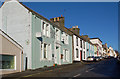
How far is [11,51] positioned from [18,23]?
5.62 metres

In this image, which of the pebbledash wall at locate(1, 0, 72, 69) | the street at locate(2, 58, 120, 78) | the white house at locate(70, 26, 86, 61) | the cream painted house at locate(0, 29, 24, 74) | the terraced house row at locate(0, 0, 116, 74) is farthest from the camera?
the white house at locate(70, 26, 86, 61)

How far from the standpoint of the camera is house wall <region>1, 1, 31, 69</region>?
18.0 meters

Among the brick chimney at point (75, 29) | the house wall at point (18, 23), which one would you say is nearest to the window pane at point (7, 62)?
the house wall at point (18, 23)

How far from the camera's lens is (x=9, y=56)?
46.7ft

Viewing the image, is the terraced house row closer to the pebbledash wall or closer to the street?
the pebbledash wall

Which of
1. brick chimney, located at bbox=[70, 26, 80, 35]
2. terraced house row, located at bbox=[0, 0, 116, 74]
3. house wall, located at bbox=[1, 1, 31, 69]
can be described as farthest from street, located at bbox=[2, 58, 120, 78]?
brick chimney, located at bbox=[70, 26, 80, 35]

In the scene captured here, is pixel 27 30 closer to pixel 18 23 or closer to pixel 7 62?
pixel 18 23

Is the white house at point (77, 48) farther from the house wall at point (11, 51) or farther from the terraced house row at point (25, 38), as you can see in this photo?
the house wall at point (11, 51)

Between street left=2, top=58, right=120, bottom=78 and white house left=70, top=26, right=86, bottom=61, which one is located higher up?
white house left=70, top=26, right=86, bottom=61

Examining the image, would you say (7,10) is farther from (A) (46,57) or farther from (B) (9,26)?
(A) (46,57)

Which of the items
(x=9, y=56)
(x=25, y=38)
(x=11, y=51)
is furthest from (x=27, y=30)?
(x=9, y=56)

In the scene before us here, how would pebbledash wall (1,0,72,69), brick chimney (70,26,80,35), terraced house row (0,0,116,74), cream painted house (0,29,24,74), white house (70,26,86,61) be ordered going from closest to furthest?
cream painted house (0,29,24,74)
terraced house row (0,0,116,74)
pebbledash wall (1,0,72,69)
white house (70,26,86,61)
brick chimney (70,26,80,35)

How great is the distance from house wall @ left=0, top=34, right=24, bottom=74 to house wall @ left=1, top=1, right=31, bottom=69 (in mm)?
2265

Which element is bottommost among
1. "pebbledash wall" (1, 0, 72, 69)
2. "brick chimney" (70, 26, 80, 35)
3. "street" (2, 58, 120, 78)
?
"street" (2, 58, 120, 78)
